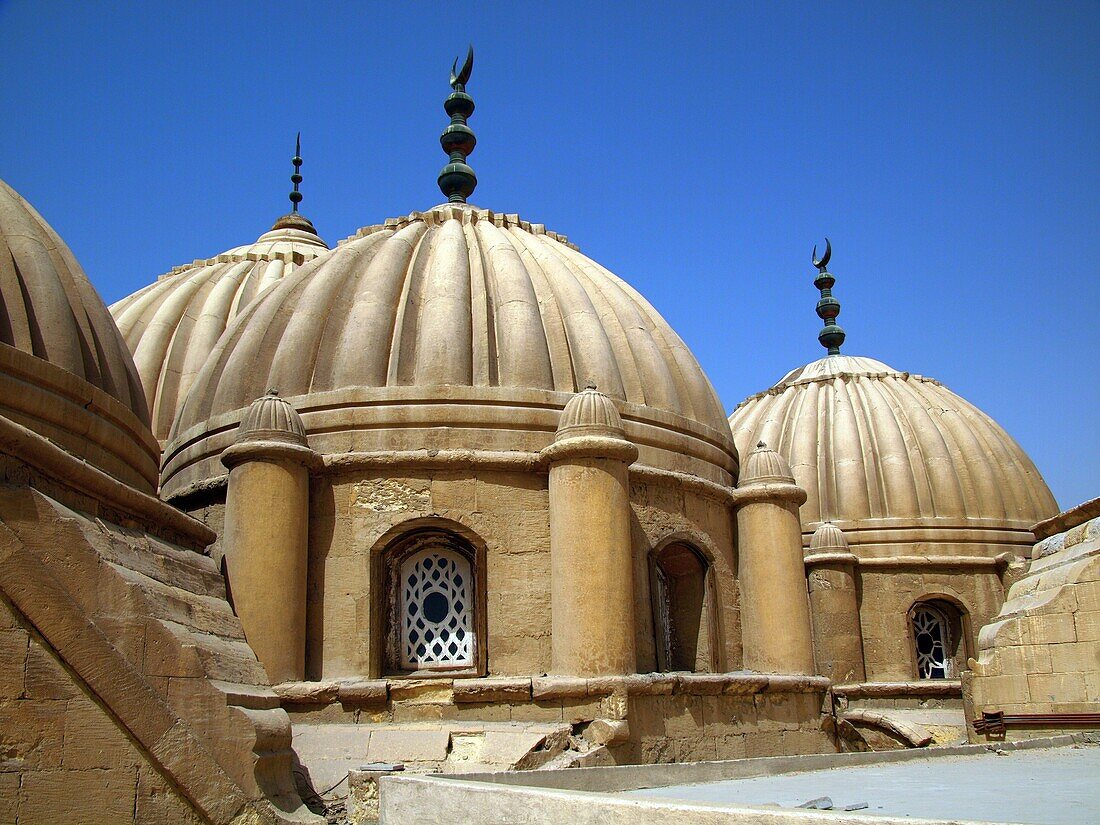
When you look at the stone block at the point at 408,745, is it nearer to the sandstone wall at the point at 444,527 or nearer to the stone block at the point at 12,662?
the sandstone wall at the point at 444,527

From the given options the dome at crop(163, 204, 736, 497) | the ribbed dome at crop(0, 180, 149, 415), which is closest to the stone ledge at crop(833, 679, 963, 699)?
the dome at crop(163, 204, 736, 497)

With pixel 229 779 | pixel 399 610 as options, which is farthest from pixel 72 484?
pixel 399 610

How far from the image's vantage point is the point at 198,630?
8.27 m

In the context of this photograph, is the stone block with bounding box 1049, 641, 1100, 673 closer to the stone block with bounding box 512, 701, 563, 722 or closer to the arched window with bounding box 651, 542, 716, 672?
the arched window with bounding box 651, 542, 716, 672

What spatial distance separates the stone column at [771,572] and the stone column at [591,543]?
2934 millimetres

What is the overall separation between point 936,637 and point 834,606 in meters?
2.41

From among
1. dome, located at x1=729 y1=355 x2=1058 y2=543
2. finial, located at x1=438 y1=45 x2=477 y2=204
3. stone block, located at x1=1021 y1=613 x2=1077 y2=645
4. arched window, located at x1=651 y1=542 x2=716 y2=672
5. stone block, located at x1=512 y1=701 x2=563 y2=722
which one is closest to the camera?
stone block, located at x1=1021 y1=613 x2=1077 y2=645

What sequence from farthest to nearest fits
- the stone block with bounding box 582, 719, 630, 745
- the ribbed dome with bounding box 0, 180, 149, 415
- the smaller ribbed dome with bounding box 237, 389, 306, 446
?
the smaller ribbed dome with bounding box 237, 389, 306, 446
the stone block with bounding box 582, 719, 630, 745
the ribbed dome with bounding box 0, 180, 149, 415

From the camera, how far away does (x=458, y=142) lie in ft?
62.2

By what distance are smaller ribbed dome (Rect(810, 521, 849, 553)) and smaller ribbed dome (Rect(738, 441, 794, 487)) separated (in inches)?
217

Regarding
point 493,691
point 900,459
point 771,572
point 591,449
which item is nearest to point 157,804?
point 493,691

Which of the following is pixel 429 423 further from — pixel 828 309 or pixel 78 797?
pixel 828 309

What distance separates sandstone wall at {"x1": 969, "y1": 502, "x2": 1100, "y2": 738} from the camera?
422 inches

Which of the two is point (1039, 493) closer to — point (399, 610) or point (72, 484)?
point (399, 610)
